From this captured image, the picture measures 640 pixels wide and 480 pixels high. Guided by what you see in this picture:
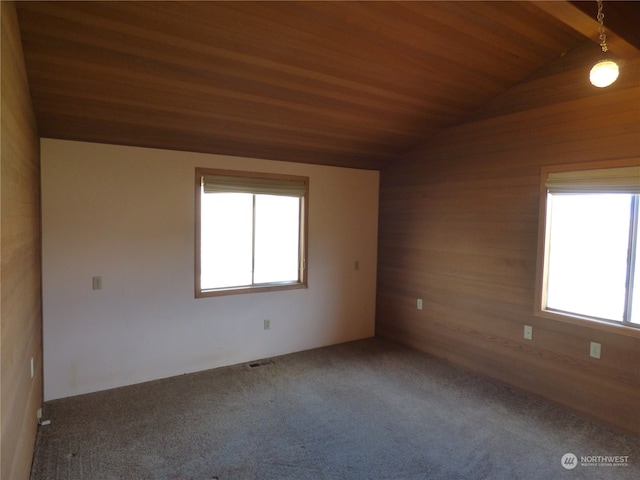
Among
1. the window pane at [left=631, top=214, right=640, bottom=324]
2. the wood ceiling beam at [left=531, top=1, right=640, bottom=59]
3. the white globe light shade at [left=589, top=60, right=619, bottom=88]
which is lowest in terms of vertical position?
the window pane at [left=631, top=214, right=640, bottom=324]

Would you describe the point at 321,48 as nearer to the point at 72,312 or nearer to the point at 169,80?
the point at 169,80

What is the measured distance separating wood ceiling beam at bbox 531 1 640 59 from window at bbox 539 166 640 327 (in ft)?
2.71

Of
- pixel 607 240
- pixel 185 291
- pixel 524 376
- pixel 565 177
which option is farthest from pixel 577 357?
pixel 185 291

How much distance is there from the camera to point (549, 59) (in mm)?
3266

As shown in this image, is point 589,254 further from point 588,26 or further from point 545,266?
point 588,26

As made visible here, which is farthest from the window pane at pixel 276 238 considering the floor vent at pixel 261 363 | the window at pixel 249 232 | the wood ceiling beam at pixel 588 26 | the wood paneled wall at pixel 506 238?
the wood ceiling beam at pixel 588 26

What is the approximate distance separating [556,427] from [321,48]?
3.29 metres

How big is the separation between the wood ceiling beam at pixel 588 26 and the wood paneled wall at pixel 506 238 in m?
0.22

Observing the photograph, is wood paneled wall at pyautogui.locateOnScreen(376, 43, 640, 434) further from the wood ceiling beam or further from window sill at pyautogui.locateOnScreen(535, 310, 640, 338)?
the wood ceiling beam

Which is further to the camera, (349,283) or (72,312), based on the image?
(349,283)

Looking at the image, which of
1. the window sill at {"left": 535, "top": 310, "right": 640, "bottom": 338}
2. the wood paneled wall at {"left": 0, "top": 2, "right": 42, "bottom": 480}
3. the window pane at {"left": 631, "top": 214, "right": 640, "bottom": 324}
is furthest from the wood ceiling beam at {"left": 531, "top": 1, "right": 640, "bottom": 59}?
the wood paneled wall at {"left": 0, "top": 2, "right": 42, "bottom": 480}

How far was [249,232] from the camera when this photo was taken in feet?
13.8

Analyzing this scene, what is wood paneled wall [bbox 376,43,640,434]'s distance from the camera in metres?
2.96

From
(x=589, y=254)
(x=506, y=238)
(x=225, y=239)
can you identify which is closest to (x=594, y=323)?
(x=589, y=254)
